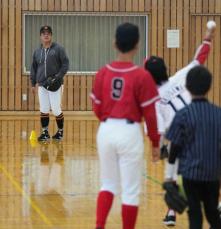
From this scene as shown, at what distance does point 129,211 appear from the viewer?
6262 millimetres

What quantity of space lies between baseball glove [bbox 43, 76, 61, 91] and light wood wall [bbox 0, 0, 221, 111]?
7472 mm

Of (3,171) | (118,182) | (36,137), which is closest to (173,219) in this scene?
(118,182)

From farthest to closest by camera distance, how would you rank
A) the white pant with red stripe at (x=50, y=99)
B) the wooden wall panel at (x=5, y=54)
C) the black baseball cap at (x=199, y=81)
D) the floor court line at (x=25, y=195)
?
the wooden wall panel at (x=5, y=54), the white pant with red stripe at (x=50, y=99), the floor court line at (x=25, y=195), the black baseball cap at (x=199, y=81)

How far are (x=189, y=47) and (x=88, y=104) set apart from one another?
356 cm

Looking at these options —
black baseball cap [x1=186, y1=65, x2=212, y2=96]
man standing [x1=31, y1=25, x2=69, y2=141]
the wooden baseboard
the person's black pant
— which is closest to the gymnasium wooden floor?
man standing [x1=31, y1=25, x2=69, y2=141]

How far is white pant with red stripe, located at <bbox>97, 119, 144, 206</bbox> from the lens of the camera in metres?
6.18

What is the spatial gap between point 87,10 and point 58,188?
13297 millimetres

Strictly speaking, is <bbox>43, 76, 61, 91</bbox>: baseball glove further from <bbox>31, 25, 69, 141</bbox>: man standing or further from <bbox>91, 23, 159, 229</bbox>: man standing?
<bbox>91, 23, 159, 229</bbox>: man standing

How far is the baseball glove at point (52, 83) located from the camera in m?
14.4

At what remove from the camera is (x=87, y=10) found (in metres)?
22.1

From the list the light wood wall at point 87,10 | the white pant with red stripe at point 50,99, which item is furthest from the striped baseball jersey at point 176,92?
the light wood wall at point 87,10

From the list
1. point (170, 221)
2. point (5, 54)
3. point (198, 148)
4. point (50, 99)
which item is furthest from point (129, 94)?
point (5, 54)

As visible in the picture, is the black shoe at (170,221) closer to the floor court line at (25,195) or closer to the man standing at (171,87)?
the man standing at (171,87)

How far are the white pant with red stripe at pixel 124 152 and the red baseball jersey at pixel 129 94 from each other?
9cm
